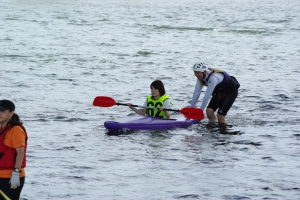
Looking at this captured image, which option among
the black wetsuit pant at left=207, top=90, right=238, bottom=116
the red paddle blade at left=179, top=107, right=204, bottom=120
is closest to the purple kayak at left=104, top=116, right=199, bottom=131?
the red paddle blade at left=179, top=107, right=204, bottom=120

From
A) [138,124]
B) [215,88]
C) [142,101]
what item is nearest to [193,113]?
[215,88]

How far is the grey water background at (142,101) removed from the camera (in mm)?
10117

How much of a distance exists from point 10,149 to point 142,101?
10.9 meters

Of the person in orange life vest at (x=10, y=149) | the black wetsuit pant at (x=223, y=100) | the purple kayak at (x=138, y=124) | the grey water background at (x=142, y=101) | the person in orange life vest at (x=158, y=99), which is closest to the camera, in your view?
the person in orange life vest at (x=10, y=149)

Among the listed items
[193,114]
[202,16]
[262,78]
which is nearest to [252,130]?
[193,114]

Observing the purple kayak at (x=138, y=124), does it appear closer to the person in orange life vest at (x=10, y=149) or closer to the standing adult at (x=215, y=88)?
the standing adult at (x=215, y=88)

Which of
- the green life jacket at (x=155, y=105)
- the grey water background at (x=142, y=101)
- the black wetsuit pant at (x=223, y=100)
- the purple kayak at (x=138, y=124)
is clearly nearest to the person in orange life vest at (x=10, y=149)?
the grey water background at (x=142, y=101)

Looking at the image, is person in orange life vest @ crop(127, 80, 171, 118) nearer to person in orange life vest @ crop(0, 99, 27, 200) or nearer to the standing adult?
the standing adult

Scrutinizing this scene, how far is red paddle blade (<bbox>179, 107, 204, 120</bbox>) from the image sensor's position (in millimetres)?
13023

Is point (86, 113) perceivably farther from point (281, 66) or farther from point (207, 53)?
point (207, 53)

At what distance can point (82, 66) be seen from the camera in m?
24.2

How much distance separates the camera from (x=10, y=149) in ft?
22.7

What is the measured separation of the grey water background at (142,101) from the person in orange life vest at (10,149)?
230 centimetres

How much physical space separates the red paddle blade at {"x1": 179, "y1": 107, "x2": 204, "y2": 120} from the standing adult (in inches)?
3.8
